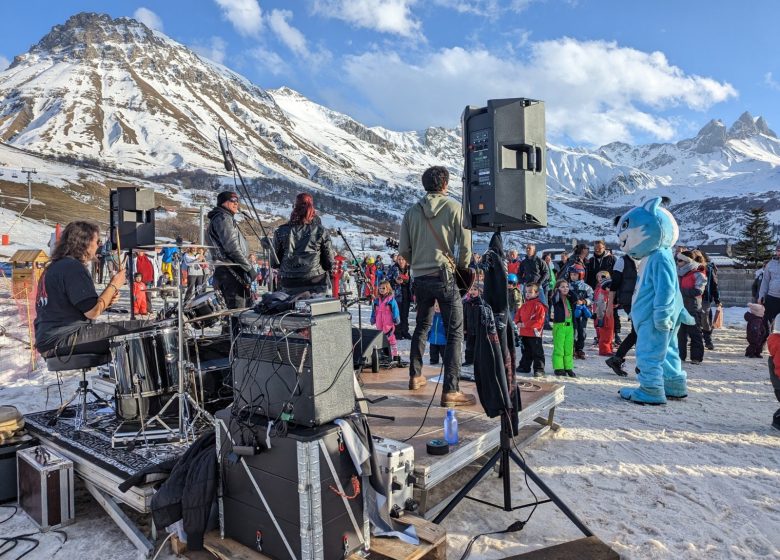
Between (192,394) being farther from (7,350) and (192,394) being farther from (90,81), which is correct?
(90,81)

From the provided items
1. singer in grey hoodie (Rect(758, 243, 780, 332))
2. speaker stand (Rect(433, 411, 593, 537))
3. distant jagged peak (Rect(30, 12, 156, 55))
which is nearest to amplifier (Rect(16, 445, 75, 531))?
speaker stand (Rect(433, 411, 593, 537))

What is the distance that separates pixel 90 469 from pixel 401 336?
7365 mm

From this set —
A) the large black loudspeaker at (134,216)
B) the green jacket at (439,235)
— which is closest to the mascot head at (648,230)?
the green jacket at (439,235)

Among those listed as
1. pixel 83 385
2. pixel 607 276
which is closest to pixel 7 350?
pixel 83 385

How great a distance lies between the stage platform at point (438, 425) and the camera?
3334 mm

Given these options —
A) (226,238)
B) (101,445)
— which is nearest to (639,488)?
(101,445)

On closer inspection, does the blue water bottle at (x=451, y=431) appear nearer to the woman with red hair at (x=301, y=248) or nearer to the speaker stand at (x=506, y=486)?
the speaker stand at (x=506, y=486)

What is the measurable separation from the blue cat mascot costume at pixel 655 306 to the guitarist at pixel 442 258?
2.49 meters

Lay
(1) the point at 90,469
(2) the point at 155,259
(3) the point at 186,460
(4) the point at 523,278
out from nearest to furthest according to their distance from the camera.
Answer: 1. (3) the point at 186,460
2. (1) the point at 90,469
3. (4) the point at 523,278
4. (2) the point at 155,259

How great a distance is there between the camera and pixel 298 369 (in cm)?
269

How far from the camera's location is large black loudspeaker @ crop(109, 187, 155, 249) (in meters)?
5.79

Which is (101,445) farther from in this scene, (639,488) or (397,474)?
(639,488)

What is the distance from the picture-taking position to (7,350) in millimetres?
8820

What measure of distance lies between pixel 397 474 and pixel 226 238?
339 cm
